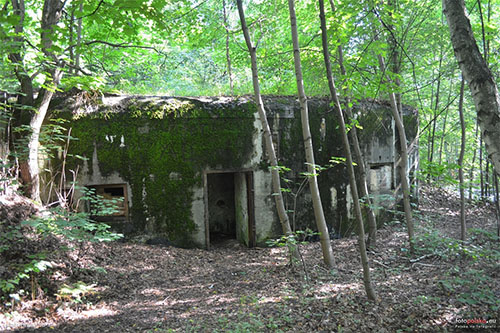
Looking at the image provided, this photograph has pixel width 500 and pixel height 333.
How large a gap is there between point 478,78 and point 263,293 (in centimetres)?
349

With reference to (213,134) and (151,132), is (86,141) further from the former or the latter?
(213,134)

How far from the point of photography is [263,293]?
14.6 feet

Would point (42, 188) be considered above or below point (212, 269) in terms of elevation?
above

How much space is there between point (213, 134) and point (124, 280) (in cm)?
331

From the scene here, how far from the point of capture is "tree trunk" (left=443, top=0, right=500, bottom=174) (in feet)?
8.17

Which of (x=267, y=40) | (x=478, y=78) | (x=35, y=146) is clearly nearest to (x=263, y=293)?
(x=478, y=78)

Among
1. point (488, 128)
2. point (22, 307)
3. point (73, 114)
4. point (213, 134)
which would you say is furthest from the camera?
point (213, 134)

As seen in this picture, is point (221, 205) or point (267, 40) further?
point (267, 40)

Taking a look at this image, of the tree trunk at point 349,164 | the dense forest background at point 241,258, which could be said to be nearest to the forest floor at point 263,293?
the dense forest background at point 241,258

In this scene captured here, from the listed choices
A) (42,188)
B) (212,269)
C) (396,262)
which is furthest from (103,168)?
(396,262)

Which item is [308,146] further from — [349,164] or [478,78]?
[478,78]

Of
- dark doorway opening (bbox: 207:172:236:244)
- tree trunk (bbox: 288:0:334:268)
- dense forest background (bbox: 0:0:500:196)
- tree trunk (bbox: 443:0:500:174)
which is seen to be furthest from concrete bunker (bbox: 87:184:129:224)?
tree trunk (bbox: 443:0:500:174)

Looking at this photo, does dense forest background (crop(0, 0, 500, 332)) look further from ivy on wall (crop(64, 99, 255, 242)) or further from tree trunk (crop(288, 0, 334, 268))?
ivy on wall (crop(64, 99, 255, 242))

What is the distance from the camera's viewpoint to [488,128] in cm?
250
